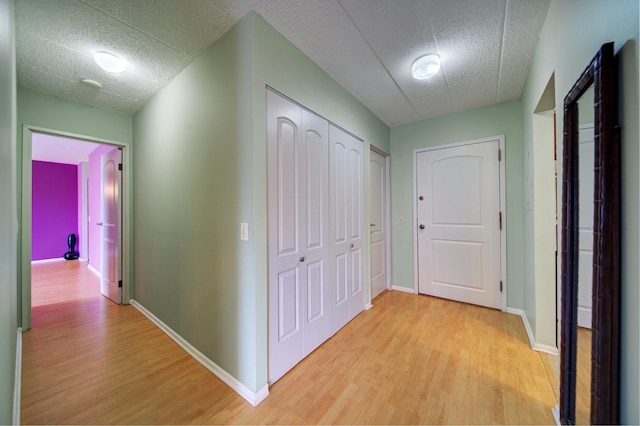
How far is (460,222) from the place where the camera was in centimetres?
307

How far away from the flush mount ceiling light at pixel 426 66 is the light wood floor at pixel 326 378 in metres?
2.43

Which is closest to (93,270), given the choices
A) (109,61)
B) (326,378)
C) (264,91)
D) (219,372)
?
(109,61)

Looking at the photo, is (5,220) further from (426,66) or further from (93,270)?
(93,270)

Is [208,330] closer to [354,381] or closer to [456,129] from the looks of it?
[354,381]

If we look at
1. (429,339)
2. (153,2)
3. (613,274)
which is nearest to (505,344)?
(429,339)

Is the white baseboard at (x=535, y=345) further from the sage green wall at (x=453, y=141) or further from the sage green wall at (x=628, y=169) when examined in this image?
the sage green wall at (x=628, y=169)

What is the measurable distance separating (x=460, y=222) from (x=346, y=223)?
164 centimetres

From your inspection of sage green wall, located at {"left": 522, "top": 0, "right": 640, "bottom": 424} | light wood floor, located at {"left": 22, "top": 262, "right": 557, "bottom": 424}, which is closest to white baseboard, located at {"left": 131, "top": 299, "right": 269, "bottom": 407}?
light wood floor, located at {"left": 22, "top": 262, "right": 557, "bottom": 424}

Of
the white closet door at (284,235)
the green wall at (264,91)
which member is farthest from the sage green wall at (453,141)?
the white closet door at (284,235)

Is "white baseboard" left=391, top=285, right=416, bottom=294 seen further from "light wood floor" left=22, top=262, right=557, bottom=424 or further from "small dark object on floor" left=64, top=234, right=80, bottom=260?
"small dark object on floor" left=64, top=234, right=80, bottom=260

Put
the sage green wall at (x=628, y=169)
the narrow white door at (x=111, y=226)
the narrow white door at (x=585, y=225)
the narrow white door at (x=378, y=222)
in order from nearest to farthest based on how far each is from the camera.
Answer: the sage green wall at (x=628, y=169)
the narrow white door at (x=585, y=225)
the narrow white door at (x=111, y=226)
the narrow white door at (x=378, y=222)

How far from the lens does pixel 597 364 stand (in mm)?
778

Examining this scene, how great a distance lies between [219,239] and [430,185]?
2816mm

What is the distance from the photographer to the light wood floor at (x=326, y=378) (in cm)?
142
